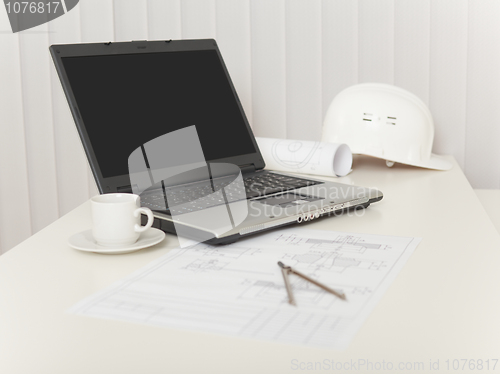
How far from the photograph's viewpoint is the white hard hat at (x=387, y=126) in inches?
47.7

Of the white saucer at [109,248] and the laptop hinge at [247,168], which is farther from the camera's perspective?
the laptop hinge at [247,168]

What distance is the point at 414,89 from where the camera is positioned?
4.73 feet

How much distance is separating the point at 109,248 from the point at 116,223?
33mm

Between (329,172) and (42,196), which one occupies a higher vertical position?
(329,172)

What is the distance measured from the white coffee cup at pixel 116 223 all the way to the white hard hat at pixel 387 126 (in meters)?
0.66


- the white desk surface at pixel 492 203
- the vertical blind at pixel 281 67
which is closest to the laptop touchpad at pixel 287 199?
the white desk surface at pixel 492 203

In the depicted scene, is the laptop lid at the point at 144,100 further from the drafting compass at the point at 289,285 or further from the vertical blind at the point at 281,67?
the drafting compass at the point at 289,285

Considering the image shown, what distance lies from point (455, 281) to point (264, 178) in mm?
505

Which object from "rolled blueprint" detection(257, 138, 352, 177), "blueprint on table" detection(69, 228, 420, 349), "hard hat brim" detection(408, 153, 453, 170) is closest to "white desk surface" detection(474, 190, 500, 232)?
"hard hat brim" detection(408, 153, 453, 170)

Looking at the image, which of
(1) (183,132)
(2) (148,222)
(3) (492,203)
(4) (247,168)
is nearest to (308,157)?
(4) (247,168)

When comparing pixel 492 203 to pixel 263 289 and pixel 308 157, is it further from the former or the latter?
pixel 263 289

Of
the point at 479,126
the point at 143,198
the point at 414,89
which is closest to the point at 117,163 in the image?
the point at 143,198

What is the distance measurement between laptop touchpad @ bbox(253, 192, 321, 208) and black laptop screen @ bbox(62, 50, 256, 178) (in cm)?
25

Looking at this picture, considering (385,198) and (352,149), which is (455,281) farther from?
(352,149)
